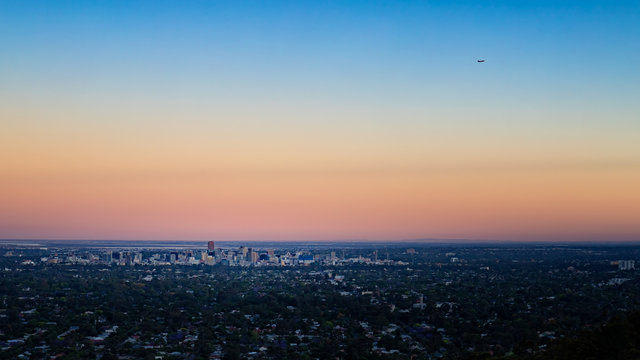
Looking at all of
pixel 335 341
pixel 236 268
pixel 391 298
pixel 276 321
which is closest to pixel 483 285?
pixel 391 298

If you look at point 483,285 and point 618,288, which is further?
point 483,285

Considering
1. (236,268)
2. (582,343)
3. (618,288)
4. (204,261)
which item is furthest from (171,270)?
(582,343)

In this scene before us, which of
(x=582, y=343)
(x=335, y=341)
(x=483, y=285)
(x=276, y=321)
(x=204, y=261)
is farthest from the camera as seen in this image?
(x=204, y=261)

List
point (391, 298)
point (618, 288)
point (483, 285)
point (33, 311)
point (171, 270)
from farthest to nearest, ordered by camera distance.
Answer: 1. point (171, 270)
2. point (483, 285)
3. point (618, 288)
4. point (391, 298)
5. point (33, 311)

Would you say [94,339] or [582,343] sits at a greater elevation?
[582,343]

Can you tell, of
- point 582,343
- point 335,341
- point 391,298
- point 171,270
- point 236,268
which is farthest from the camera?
point 236,268

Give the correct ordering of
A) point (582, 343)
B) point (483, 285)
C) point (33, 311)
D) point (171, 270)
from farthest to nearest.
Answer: point (171, 270) < point (483, 285) < point (33, 311) < point (582, 343)

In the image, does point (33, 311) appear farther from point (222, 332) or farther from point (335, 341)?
point (335, 341)

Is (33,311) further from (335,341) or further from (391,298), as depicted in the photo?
(391,298)

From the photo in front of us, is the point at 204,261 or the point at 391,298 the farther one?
the point at 204,261
